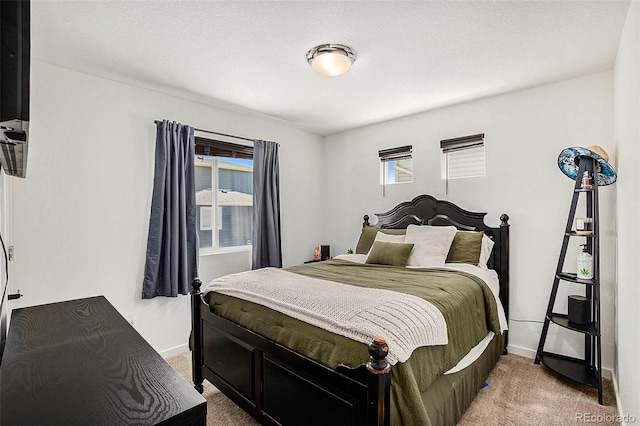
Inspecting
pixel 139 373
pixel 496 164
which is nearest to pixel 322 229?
pixel 496 164

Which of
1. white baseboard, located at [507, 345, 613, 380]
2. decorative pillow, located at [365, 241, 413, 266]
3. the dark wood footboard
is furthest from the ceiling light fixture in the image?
white baseboard, located at [507, 345, 613, 380]

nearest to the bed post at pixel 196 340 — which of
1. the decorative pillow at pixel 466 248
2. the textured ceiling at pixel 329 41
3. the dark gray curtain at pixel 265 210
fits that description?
the dark gray curtain at pixel 265 210

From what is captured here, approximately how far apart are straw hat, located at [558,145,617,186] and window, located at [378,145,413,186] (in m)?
1.64

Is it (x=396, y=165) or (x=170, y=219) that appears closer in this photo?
(x=170, y=219)

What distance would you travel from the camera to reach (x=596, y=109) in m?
2.80

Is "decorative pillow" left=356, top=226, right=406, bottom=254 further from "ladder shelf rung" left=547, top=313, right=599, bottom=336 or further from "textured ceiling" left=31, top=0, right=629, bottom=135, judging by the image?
"ladder shelf rung" left=547, top=313, right=599, bottom=336

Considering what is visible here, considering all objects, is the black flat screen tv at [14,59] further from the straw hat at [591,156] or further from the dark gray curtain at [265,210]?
the dark gray curtain at [265,210]

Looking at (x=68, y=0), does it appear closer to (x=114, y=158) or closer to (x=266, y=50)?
(x=266, y=50)

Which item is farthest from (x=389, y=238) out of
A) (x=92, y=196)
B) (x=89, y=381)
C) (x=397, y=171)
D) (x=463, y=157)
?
(x=89, y=381)

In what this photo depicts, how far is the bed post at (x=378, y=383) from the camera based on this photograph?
4.45 ft

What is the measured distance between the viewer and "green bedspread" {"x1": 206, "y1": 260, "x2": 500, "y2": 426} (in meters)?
1.49

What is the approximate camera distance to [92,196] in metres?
2.83

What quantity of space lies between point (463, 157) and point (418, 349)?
8.58 feet
